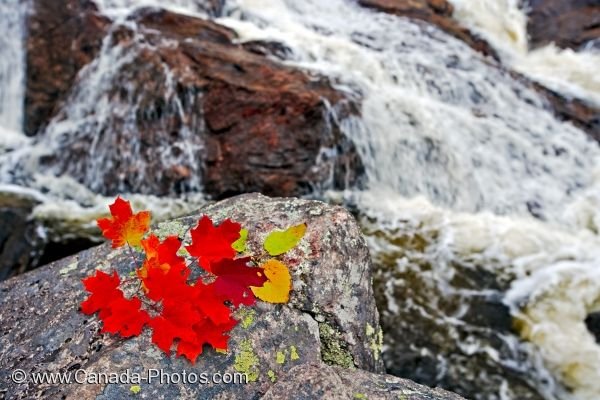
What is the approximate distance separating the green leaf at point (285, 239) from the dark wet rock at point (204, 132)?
140 inches

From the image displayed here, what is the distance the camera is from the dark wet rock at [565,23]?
1162 cm

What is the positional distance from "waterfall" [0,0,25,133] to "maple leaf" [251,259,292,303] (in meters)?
6.21

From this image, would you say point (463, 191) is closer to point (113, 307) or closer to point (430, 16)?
point (113, 307)

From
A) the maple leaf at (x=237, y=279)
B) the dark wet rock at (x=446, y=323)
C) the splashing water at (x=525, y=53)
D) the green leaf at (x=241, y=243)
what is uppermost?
the splashing water at (x=525, y=53)

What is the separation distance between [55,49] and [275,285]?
6.50 meters

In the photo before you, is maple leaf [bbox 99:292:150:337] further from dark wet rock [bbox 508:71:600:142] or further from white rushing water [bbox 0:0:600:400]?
dark wet rock [bbox 508:71:600:142]

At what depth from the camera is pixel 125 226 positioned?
7.13ft

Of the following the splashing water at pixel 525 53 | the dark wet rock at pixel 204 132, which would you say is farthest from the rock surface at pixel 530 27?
the dark wet rock at pixel 204 132

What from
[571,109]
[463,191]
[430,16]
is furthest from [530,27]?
[463,191]

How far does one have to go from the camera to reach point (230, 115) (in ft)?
19.3

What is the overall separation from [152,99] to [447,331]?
408 cm

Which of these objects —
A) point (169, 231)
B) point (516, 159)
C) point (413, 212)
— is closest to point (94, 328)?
point (169, 231)

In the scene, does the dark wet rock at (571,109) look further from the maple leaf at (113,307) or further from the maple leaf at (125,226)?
the maple leaf at (113,307)

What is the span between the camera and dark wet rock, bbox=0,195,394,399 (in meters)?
1.81
